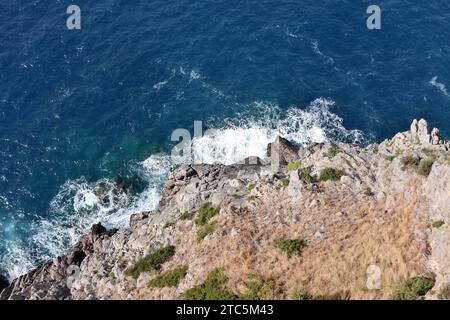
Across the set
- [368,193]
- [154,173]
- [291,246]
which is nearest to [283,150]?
[154,173]

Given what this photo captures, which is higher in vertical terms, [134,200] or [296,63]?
[296,63]

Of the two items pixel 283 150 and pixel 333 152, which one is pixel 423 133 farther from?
pixel 283 150

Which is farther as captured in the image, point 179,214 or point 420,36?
point 420,36

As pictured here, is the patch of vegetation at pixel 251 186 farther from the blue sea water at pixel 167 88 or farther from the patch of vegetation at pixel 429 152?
the blue sea water at pixel 167 88

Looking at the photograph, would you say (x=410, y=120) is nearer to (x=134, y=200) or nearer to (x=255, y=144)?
(x=255, y=144)

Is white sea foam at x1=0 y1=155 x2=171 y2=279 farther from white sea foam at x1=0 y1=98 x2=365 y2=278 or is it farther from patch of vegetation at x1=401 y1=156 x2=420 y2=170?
patch of vegetation at x1=401 y1=156 x2=420 y2=170
